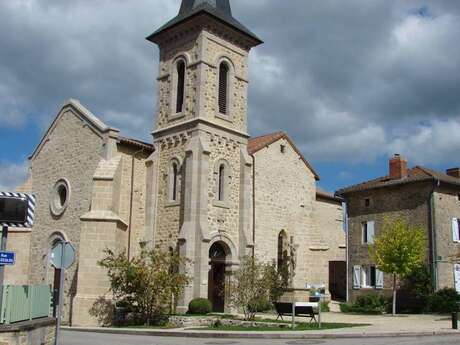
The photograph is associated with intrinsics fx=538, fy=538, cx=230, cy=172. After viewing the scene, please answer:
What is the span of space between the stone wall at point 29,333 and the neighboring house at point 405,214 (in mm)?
21231

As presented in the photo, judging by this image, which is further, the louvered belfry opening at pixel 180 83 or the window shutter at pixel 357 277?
the window shutter at pixel 357 277

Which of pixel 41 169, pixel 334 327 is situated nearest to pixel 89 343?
pixel 334 327

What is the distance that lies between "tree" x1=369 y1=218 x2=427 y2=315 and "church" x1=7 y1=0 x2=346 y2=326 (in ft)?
15.8

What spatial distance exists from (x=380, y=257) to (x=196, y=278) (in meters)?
9.60

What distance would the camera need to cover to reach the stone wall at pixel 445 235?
2850 centimetres

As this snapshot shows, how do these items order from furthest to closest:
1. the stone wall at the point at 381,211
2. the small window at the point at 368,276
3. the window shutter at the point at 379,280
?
the small window at the point at 368,276
the window shutter at the point at 379,280
the stone wall at the point at 381,211

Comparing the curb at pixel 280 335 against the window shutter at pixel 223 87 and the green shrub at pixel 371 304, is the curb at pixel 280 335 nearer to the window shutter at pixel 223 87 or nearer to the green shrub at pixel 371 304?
the green shrub at pixel 371 304

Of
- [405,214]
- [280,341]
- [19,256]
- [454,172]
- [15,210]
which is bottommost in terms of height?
[280,341]

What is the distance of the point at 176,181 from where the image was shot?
2658 centimetres

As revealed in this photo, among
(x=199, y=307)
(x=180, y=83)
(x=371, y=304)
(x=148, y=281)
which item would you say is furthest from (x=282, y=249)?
(x=148, y=281)

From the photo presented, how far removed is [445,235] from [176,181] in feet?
48.9

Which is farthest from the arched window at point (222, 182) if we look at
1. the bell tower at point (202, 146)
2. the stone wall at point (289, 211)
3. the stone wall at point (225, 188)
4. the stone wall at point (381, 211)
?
the stone wall at point (381, 211)

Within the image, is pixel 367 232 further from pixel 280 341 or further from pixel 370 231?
pixel 280 341

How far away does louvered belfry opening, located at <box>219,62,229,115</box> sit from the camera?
91.8ft
